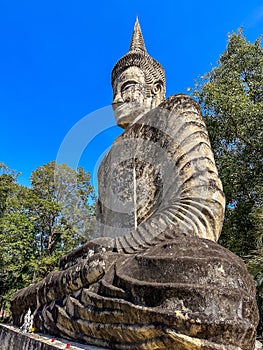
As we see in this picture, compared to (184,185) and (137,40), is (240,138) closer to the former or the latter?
(137,40)

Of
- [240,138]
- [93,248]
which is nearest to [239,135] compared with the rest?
[240,138]

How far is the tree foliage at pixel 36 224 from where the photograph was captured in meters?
12.8

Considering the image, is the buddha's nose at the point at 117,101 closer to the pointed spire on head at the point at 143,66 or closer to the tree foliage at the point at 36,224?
the pointed spire on head at the point at 143,66

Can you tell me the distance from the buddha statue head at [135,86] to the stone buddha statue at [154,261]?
3 centimetres

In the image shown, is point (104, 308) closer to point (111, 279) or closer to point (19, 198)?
point (111, 279)

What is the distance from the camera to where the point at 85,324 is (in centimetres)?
267

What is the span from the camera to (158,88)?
20.6 ft

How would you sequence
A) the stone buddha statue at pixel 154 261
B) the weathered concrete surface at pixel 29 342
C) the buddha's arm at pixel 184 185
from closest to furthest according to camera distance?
the stone buddha statue at pixel 154 261
the weathered concrete surface at pixel 29 342
the buddha's arm at pixel 184 185

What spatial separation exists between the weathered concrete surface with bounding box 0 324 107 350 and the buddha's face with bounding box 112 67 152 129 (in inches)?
146

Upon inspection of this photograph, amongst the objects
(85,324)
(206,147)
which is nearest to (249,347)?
(85,324)

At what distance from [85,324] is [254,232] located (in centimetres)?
807

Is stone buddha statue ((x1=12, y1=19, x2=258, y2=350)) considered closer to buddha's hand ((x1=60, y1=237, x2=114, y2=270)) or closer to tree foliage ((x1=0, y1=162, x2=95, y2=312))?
buddha's hand ((x1=60, y1=237, x2=114, y2=270))

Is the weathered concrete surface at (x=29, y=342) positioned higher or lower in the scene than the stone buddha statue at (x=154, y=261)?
lower

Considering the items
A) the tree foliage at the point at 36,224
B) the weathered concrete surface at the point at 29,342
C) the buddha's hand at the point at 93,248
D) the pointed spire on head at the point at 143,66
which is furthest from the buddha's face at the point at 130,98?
the tree foliage at the point at 36,224
